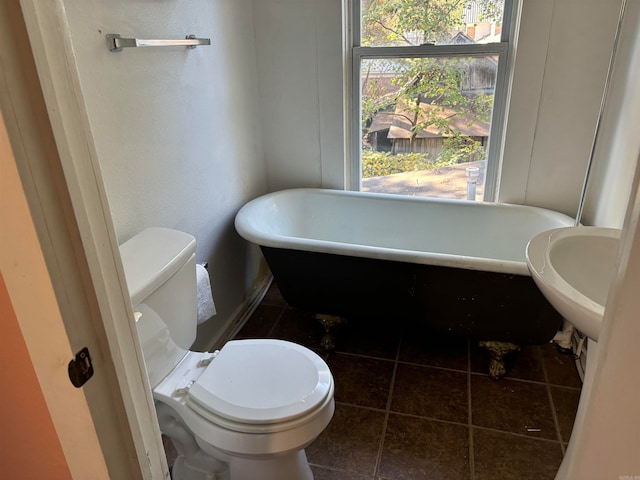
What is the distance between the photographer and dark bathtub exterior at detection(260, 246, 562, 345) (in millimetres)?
1753

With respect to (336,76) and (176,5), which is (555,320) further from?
(176,5)

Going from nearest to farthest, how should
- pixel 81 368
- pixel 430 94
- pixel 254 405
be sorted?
pixel 81 368, pixel 254 405, pixel 430 94

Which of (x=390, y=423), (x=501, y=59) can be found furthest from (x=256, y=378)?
(x=501, y=59)

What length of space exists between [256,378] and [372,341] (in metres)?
0.97

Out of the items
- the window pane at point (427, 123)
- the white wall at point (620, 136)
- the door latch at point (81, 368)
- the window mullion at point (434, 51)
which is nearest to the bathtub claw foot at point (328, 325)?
the window pane at point (427, 123)

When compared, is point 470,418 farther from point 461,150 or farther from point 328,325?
point 461,150

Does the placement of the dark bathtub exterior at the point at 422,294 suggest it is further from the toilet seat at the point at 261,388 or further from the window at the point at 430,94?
the window at the point at 430,94

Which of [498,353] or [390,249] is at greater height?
[390,249]

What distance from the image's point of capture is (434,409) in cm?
183

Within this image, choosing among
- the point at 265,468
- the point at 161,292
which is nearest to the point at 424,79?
the point at 161,292

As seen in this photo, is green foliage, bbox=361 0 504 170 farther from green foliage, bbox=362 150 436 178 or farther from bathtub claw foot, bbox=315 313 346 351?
bathtub claw foot, bbox=315 313 346 351

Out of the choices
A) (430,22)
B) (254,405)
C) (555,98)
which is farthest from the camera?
(430,22)

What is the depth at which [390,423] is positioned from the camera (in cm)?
178

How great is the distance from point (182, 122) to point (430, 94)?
A: 1.27m
